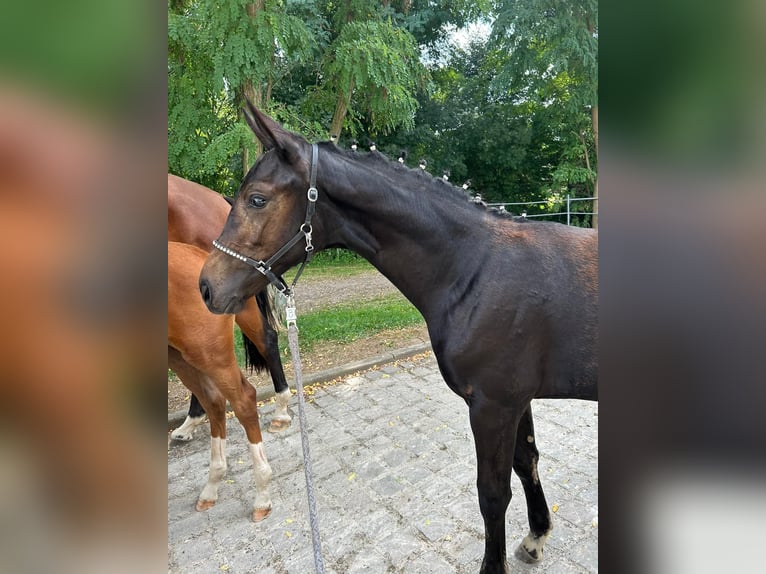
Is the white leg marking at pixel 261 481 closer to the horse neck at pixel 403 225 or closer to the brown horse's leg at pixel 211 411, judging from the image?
the brown horse's leg at pixel 211 411

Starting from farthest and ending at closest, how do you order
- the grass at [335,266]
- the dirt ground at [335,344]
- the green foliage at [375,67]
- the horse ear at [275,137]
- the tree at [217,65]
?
1. the grass at [335,266]
2. the green foliage at [375,67]
3. the tree at [217,65]
4. the dirt ground at [335,344]
5. the horse ear at [275,137]

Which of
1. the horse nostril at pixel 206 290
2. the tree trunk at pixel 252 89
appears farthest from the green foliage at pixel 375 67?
the horse nostril at pixel 206 290

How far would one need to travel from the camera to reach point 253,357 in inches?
155

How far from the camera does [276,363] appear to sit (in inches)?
155

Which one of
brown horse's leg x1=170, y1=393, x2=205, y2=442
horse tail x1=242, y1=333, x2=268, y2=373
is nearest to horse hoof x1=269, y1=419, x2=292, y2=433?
horse tail x1=242, y1=333, x2=268, y2=373

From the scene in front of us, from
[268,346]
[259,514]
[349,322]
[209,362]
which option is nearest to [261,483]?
[259,514]

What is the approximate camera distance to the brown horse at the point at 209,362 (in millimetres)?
2479

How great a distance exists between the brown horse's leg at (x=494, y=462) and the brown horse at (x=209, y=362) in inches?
55.8

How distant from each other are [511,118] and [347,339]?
1543 centimetres

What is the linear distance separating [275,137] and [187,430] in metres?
2.83

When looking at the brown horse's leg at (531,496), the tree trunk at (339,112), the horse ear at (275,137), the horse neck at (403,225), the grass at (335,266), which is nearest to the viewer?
the horse ear at (275,137)

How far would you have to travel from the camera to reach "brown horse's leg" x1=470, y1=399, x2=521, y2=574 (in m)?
1.89
